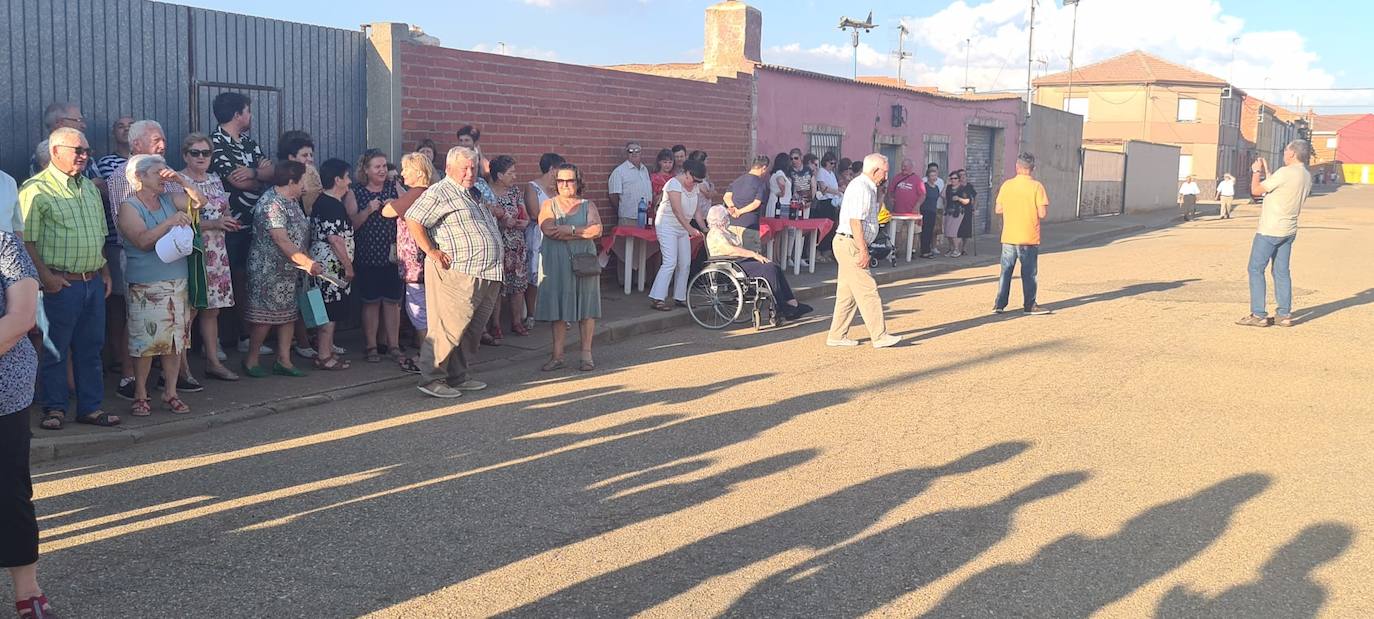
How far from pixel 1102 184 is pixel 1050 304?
27.1 metres

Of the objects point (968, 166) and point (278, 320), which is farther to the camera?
point (968, 166)

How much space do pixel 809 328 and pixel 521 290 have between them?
290 cm

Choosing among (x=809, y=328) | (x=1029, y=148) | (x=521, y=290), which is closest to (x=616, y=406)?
(x=521, y=290)

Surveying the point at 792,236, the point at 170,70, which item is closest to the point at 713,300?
the point at 792,236

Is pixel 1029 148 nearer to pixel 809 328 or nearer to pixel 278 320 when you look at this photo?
pixel 809 328

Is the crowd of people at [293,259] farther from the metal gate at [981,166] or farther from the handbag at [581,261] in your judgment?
the metal gate at [981,166]

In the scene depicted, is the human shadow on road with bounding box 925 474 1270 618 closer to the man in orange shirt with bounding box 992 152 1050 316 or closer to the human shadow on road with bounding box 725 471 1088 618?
the human shadow on road with bounding box 725 471 1088 618

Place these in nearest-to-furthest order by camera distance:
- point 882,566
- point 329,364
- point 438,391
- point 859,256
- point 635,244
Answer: point 882,566, point 438,391, point 329,364, point 859,256, point 635,244

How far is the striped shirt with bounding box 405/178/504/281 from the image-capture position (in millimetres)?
7332

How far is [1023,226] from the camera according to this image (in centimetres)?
1165

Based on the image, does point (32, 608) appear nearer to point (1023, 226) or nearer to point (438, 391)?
point (438, 391)

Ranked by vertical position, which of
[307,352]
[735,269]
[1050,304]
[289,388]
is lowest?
[289,388]

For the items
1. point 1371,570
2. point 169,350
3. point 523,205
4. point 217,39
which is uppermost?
point 217,39

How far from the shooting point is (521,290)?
1003 centimetres
